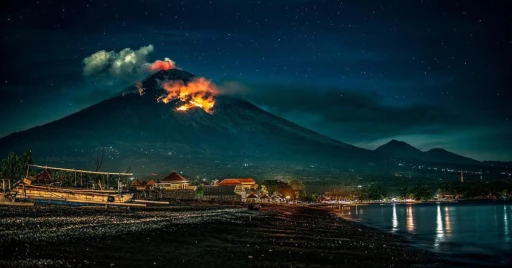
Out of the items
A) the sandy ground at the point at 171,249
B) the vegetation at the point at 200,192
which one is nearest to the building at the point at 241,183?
the vegetation at the point at 200,192

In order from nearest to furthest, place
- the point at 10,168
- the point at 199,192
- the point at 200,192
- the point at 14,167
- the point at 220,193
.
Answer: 1. the point at 10,168
2. the point at 14,167
3. the point at 200,192
4. the point at 199,192
5. the point at 220,193

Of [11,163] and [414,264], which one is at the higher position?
[11,163]

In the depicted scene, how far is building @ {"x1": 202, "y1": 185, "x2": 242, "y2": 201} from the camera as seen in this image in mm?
83375

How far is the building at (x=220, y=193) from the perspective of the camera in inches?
3282

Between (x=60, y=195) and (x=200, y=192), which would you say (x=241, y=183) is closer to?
(x=200, y=192)

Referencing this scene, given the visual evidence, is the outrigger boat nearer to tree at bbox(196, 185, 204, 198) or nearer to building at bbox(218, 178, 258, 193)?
tree at bbox(196, 185, 204, 198)

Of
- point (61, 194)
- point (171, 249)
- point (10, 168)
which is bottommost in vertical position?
point (171, 249)

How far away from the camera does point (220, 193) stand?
A: 85062 mm

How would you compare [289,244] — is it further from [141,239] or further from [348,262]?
[141,239]

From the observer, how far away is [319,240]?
84.9 feet

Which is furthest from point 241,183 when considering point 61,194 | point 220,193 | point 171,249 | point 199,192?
point 171,249

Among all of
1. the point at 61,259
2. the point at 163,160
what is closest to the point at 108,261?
the point at 61,259

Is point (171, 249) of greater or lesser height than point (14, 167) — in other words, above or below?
below

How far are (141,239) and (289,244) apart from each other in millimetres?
7519
